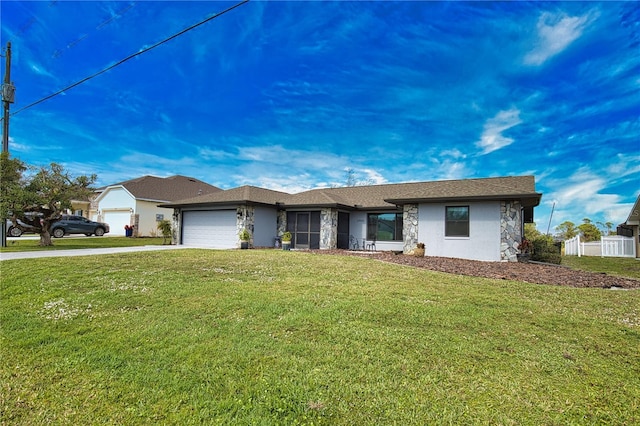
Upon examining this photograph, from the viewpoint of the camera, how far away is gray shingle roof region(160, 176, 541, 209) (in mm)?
13078

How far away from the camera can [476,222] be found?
13484 mm

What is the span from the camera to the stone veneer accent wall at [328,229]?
55.1 feet

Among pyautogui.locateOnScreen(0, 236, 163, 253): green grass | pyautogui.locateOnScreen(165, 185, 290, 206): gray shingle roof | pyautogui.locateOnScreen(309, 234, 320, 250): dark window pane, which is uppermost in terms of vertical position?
pyautogui.locateOnScreen(165, 185, 290, 206): gray shingle roof

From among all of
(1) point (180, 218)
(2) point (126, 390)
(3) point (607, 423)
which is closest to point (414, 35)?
(3) point (607, 423)

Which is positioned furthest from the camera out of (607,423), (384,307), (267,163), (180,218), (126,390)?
(267,163)

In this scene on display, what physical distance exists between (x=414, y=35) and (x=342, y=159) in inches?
753

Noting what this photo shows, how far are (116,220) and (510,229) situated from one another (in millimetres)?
28144

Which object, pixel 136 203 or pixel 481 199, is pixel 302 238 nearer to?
pixel 481 199

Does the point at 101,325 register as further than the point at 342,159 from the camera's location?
No

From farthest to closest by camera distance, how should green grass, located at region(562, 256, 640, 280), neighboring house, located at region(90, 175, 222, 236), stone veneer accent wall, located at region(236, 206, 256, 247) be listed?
neighboring house, located at region(90, 175, 222, 236), stone veneer accent wall, located at region(236, 206, 256, 247), green grass, located at region(562, 256, 640, 280)

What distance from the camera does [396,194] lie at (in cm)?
1755

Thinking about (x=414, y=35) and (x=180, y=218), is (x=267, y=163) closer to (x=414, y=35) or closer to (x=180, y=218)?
(x=180, y=218)

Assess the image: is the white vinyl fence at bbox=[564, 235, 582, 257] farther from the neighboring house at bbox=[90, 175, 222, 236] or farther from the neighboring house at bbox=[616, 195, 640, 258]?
the neighboring house at bbox=[90, 175, 222, 236]

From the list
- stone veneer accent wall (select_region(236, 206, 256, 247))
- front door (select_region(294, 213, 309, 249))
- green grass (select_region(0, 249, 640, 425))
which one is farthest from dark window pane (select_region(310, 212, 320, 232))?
green grass (select_region(0, 249, 640, 425))
